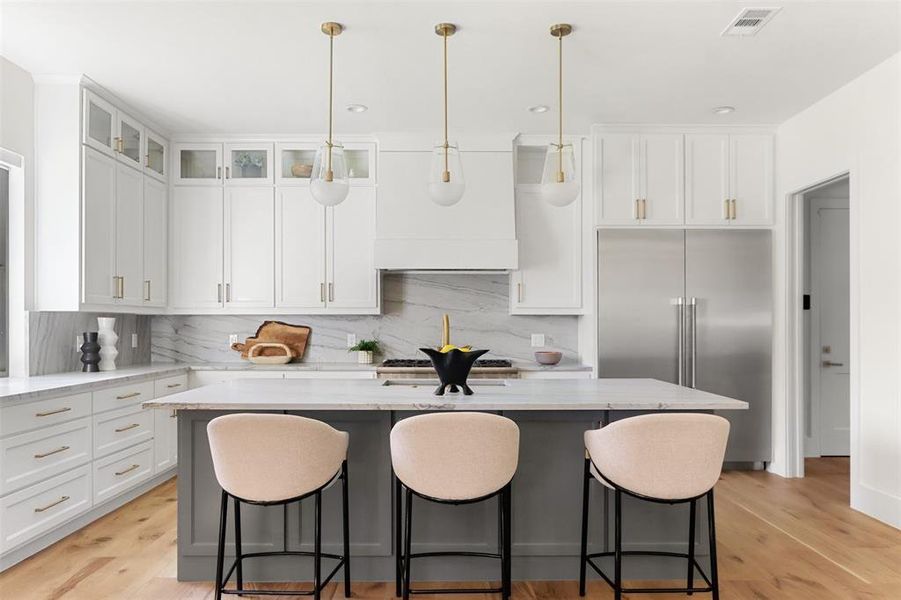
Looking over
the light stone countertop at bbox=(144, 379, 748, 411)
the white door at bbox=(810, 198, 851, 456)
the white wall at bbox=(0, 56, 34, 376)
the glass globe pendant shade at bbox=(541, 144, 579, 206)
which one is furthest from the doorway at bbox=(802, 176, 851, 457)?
the white wall at bbox=(0, 56, 34, 376)

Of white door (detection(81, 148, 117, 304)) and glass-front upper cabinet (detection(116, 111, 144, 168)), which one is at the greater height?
glass-front upper cabinet (detection(116, 111, 144, 168))

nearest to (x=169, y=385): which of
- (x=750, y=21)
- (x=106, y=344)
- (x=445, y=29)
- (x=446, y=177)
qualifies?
(x=106, y=344)

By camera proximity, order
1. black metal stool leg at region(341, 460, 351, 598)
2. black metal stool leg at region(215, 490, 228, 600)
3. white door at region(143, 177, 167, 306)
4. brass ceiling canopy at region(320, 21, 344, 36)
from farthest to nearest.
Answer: white door at region(143, 177, 167, 306), brass ceiling canopy at region(320, 21, 344, 36), black metal stool leg at region(341, 460, 351, 598), black metal stool leg at region(215, 490, 228, 600)

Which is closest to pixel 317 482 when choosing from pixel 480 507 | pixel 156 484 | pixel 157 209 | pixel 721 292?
pixel 480 507

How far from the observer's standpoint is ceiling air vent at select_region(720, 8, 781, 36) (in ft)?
9.33

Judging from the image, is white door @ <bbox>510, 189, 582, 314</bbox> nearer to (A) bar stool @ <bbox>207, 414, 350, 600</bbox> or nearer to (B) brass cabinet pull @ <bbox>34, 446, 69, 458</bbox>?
(A) bar stool @ <bbox>207, 414, 350, 600</bbox>

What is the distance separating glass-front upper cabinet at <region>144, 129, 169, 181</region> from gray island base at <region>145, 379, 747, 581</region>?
256 centimetres

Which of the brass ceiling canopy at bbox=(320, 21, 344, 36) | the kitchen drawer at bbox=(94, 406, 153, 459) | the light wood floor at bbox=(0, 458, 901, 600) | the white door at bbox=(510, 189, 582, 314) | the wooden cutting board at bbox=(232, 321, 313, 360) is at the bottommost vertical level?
the light wood floor at bbox=(0, 458, 901, 600)

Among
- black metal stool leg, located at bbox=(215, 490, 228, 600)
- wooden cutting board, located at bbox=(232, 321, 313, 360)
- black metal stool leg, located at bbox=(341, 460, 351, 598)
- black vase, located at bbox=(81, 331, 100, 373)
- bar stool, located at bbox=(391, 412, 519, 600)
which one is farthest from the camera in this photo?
wooden cutting board, located at bbox=(232, 321, 313, 360)

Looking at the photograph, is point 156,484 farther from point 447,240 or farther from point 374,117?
point 374,117

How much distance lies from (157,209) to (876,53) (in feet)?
15.7

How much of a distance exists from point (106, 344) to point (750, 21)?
14.1 ft

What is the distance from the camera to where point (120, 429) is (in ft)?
12.2

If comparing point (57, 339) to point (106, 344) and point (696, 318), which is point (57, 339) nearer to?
point (106, 344)
